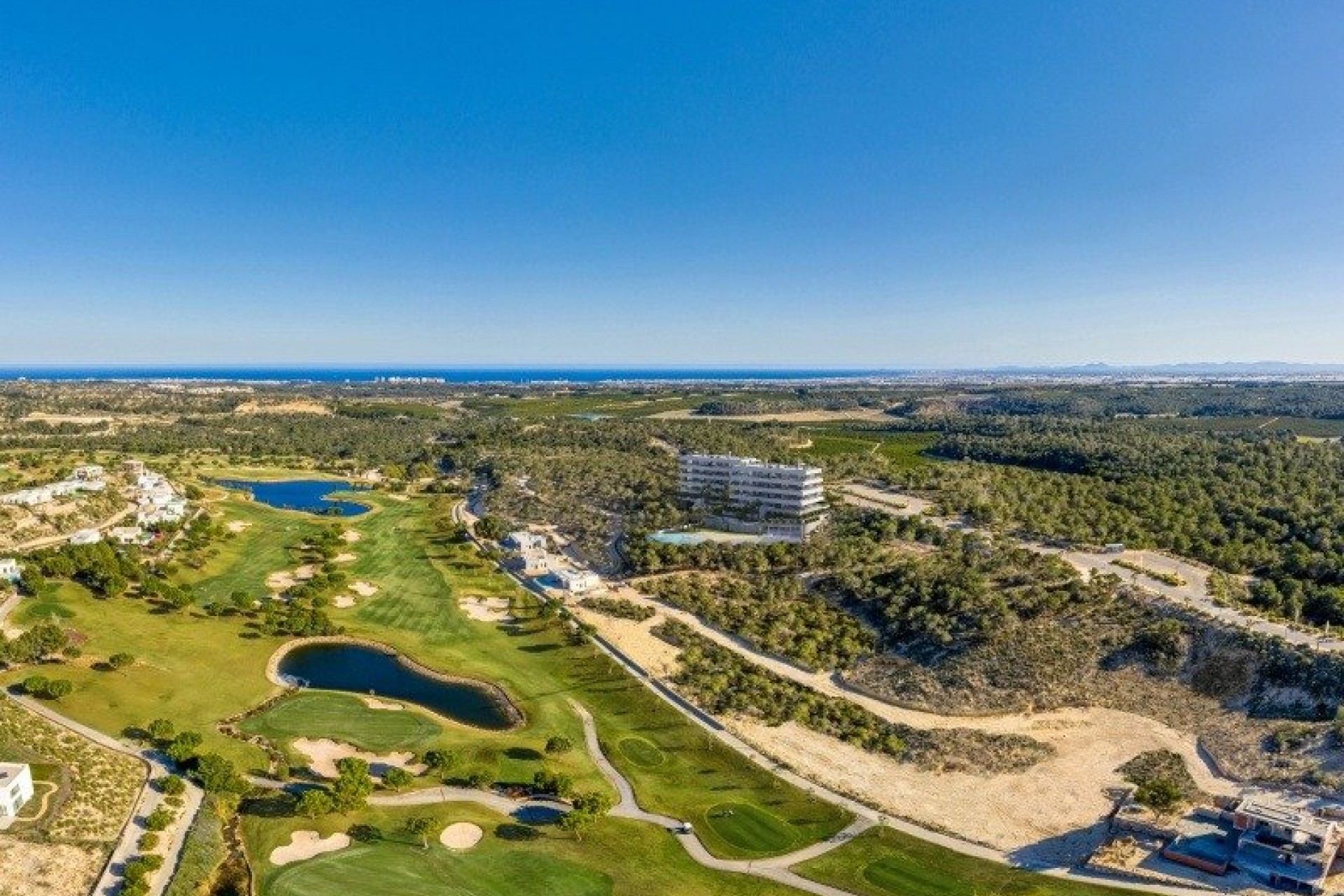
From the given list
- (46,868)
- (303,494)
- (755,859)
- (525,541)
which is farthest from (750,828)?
(303,494)

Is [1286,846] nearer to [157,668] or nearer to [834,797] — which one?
[834,797]

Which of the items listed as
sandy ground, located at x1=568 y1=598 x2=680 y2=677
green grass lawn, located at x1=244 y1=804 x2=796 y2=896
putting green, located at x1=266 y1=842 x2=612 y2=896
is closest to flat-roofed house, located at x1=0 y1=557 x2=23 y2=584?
green grass lawn, located at x1=244 y1=804 x2=796 y2=896

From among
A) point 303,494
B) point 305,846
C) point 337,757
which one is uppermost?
point 303,494

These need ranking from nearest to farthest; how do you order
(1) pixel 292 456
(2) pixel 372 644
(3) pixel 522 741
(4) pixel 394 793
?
1. (4) pixel 394 793
2. (3) pixel 522 741
3. (2) pixel 372 644
4. (1) pixel 292 456

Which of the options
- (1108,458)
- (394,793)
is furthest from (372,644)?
(1108,458)

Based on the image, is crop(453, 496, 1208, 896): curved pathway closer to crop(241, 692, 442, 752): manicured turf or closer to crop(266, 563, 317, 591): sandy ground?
crop(241, 692, 442, 752): manicured turf

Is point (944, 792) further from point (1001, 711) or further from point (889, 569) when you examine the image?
point (889, 569)
